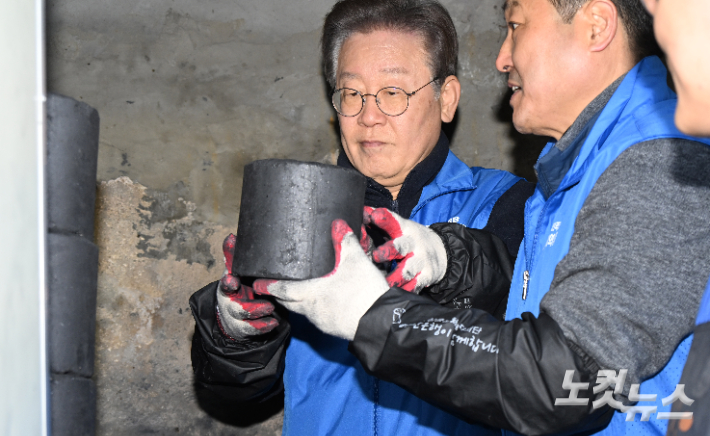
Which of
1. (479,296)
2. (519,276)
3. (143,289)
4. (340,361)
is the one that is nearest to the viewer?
(519,276)

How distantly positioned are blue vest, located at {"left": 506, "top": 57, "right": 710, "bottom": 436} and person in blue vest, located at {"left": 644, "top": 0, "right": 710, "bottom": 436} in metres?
0.37

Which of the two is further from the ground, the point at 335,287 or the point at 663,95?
the point at 663,95

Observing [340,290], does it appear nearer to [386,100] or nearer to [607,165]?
[607,165]

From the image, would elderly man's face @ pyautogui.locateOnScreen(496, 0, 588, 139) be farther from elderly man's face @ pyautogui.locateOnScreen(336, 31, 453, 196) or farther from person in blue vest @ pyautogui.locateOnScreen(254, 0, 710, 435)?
elderly man's face @ pyautogui.locateOnScreen(336, 31, 453, 196)

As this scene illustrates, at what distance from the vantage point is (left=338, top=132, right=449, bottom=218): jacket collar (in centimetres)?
196

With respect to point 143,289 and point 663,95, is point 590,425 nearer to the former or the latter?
point 663,95

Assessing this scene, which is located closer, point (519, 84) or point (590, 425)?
point (590, 425)

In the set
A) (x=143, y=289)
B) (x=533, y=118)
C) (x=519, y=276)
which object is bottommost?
(x=143, y=289)

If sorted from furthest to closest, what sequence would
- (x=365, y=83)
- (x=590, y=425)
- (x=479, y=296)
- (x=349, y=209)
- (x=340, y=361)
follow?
(x=365, y=83)
(x=340, y=361)
(x=479, y=296)
(x=349, y=209)
(x=590, y=425)

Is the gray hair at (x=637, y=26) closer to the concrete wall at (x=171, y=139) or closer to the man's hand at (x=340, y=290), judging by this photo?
the man's hand at (x=340, y=290)

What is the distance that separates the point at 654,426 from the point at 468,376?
35 cm

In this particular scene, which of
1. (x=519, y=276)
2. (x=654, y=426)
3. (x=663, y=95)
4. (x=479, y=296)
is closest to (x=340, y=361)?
(x=479, y=296)

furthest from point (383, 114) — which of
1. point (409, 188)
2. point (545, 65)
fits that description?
point (545, 65)

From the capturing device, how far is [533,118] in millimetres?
1495
